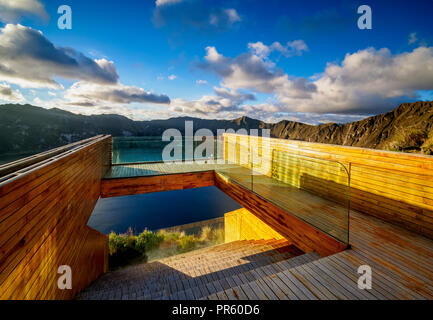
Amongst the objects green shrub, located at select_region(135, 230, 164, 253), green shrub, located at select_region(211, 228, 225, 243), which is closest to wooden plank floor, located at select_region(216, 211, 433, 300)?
green shrub, located at select_region(211, 228, 225, 243)

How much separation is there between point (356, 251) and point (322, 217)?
671 millimetres

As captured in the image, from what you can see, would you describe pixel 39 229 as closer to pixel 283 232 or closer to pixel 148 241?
pixel 283 232

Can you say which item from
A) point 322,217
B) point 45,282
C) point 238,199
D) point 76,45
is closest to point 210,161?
point 238,199

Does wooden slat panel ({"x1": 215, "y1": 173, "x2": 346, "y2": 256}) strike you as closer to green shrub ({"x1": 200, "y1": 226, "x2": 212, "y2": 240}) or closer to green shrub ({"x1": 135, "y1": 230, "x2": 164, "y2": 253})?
green shrub ({"x1": 200, "y1": 226, "x2": 212, "y2": 240})

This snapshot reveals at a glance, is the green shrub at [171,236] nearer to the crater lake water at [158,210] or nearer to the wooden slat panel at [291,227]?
the crater lake water at [158,210]

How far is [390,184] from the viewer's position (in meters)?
3.31

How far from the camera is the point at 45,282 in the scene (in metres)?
1.83

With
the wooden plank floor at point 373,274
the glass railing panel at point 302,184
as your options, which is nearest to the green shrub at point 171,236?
the glass railing panel at point 302,184

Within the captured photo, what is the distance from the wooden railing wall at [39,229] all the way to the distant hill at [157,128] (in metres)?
7.18

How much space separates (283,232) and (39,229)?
4.05 metres

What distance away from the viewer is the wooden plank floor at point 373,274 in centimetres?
177

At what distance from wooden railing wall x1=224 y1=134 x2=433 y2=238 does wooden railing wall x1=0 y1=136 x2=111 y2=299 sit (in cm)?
409

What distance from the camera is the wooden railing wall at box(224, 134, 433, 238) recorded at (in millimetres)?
2861

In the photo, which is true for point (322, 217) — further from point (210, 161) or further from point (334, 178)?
point (210, 161)
